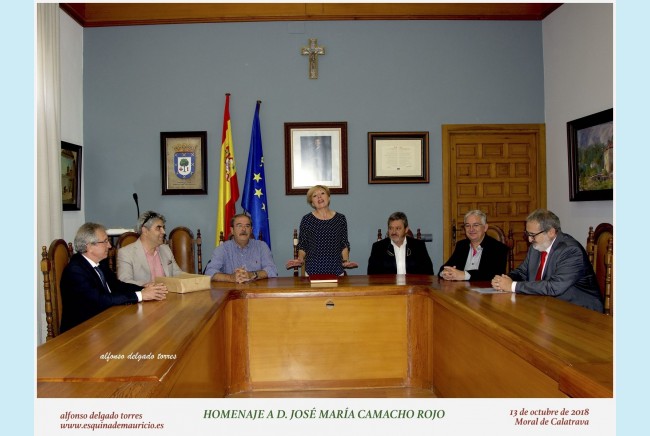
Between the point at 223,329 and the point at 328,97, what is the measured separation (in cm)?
289

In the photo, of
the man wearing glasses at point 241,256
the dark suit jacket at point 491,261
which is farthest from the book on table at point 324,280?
the dark suit jacket at point 491,261

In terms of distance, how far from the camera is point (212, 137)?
5.04m

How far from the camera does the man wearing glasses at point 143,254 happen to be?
3145 millimetres

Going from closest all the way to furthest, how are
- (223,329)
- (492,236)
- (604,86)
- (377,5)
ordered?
(223,329) < (492,236) < (604,86) < (377,5)

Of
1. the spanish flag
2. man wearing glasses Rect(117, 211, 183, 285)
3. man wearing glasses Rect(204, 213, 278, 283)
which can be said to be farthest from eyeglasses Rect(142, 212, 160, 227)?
the spanish flag

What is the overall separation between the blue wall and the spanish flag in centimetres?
18

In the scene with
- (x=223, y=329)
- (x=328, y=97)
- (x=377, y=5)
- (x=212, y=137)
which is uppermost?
(x=377, y=5)

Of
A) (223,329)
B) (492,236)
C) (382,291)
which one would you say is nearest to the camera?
Result: (223,329)

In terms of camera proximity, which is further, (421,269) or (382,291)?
(421,269)

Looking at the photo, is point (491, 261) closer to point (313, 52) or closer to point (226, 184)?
point (226, 184)

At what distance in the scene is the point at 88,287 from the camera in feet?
7.99

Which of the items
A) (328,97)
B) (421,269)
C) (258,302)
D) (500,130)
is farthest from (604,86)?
(258,302)

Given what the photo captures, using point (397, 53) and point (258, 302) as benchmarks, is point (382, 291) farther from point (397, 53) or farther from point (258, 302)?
point (397, 53)

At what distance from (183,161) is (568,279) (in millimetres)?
3674
